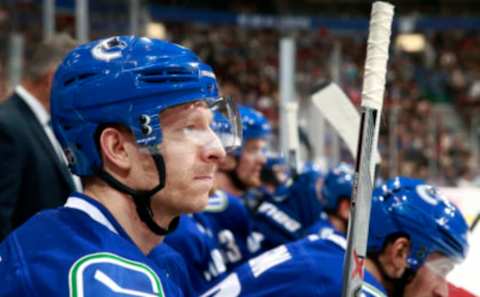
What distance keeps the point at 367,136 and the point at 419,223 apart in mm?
734

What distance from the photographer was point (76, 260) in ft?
3.76

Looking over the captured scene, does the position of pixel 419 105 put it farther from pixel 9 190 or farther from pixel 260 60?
pixel 9 190

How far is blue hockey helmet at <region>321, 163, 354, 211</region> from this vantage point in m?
3.64

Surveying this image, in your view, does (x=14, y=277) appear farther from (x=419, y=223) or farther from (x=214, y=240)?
(x=214, y=240)

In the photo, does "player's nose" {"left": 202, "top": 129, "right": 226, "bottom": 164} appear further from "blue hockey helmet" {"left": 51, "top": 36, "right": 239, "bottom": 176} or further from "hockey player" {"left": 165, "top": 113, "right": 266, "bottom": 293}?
"hockey player" {"left": 165, "top": 113, "right": 266, "bottom": 293}

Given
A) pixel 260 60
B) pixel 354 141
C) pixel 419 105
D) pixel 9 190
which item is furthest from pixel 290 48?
pixel 260 60

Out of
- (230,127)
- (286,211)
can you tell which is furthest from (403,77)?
(230,127)

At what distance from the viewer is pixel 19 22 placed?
276 inches

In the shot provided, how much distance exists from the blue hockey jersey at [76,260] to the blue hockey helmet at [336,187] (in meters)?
2.42

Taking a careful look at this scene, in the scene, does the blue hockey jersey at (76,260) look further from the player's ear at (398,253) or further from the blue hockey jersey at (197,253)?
the blue hockey jersey at (197,253)

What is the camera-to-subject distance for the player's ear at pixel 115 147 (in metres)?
1.32

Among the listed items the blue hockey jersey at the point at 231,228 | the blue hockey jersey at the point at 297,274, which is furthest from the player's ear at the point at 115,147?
the blue hockey jersey at the point at 231,228

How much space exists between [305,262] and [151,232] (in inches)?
20.6

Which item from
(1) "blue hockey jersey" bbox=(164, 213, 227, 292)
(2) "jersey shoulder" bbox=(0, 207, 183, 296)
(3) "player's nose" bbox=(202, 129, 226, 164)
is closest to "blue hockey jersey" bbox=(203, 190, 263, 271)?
(1) "blue hockey jersey" bbox=(164, 213, 227, 292)
